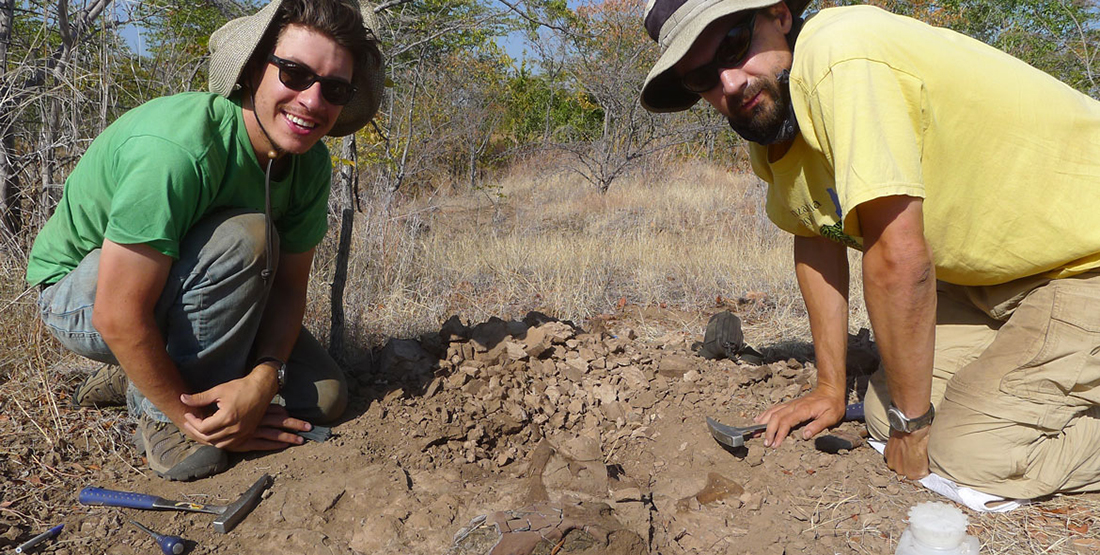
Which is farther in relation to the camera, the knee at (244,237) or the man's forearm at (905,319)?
the knee at (244,237)

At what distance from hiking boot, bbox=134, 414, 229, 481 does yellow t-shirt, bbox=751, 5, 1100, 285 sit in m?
2.20

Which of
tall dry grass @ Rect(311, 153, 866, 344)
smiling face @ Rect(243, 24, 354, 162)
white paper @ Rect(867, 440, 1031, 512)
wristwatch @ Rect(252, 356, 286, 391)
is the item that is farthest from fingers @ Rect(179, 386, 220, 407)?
white paper @ Rect(867, 440, 1031, 512)

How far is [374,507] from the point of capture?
2248 millimetres

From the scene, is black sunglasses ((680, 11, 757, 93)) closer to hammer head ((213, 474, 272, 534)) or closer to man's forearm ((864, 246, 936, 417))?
man's forearm ((864, 246, 936, 417))

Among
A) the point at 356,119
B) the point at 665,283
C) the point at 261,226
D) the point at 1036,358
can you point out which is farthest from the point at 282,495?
the point at 665,283

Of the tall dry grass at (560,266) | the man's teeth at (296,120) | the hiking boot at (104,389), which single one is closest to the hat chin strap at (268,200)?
the man's teeth at (296,120)

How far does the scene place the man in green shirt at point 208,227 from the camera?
205 centimetres

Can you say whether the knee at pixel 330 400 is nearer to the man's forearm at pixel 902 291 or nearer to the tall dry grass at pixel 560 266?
the tall dry grass at pixel 560 266

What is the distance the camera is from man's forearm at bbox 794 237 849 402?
9.05 ft

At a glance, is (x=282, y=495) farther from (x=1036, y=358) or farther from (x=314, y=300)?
(x=1036, y=358)

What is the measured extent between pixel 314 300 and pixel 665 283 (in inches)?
101

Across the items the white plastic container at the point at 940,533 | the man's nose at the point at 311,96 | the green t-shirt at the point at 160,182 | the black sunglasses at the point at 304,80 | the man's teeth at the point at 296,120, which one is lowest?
the white plastic container at the point at 940,533

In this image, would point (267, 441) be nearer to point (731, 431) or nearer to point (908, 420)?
point (731, 431)

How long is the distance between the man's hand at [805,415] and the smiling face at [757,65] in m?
1.12
